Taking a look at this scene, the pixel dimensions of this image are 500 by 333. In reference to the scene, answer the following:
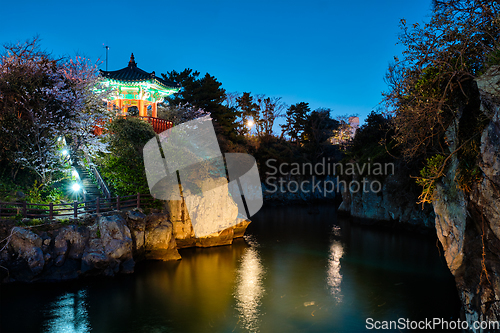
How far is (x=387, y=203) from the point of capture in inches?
917

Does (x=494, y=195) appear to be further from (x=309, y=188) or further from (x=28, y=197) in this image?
(x=309, y=188)

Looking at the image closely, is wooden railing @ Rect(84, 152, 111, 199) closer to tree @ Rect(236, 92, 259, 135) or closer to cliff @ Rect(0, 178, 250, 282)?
cliff @ Rect(0, 178, 250, 282)

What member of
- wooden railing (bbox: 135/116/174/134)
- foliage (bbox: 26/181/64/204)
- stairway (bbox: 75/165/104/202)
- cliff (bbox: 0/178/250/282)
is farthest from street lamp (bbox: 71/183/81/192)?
wooden railing (bbox: 135/116/174/134)

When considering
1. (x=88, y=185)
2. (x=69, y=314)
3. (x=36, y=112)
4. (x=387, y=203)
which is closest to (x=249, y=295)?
(x=69, y=314)

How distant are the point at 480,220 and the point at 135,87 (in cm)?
2056

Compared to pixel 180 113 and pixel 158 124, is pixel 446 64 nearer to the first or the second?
pixel 158 124

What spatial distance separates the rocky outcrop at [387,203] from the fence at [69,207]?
1675 centimetres

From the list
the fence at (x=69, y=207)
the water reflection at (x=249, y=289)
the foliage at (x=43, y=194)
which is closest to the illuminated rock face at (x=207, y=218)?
the fence at (x=69, y=207)

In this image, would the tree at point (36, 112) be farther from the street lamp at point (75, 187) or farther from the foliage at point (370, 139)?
the foliage at point (370, 139)

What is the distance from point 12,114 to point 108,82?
767 cm

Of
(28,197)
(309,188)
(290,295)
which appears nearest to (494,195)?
(290,295)

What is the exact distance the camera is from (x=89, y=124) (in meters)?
16.6

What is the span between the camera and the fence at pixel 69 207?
11.6m

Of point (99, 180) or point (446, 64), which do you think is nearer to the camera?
point (446, 64)
